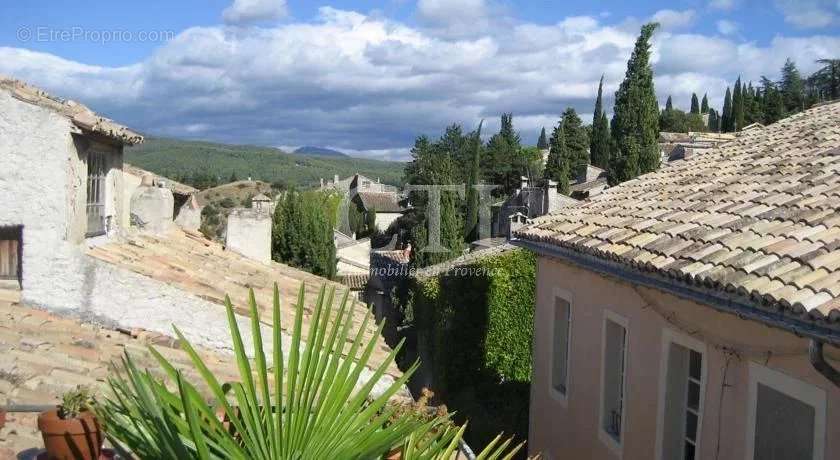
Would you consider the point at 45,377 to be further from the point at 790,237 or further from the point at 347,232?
the point at 347,232

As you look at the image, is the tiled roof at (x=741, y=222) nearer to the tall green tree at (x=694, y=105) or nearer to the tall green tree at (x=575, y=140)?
the tall green tree at (x=575, y=140)

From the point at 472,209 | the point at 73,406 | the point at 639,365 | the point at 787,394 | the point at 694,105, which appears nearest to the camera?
the point at 73,406

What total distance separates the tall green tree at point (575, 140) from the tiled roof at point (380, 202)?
15.6m

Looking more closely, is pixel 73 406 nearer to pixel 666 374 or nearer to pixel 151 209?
pixel 666 374

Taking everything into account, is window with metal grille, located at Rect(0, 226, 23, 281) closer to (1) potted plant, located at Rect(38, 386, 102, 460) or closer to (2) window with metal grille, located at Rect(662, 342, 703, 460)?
(1) potted plant, located at Rect(38, 386, 102, 460)

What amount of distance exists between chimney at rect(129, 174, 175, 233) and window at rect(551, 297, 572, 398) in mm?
7117

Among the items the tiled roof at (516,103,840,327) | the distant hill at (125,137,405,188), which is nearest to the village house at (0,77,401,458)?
the tiled roof at (516,103,840,327)

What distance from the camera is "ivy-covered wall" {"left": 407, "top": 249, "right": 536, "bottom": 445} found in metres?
17.8

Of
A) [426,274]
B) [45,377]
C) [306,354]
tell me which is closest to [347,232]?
[426,274]

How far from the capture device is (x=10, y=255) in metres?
8.52

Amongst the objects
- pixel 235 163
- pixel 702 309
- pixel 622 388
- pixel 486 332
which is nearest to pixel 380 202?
pixel 486 332

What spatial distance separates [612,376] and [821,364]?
4.11m

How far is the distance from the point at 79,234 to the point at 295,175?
9301cm

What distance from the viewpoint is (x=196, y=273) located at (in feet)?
33.3
